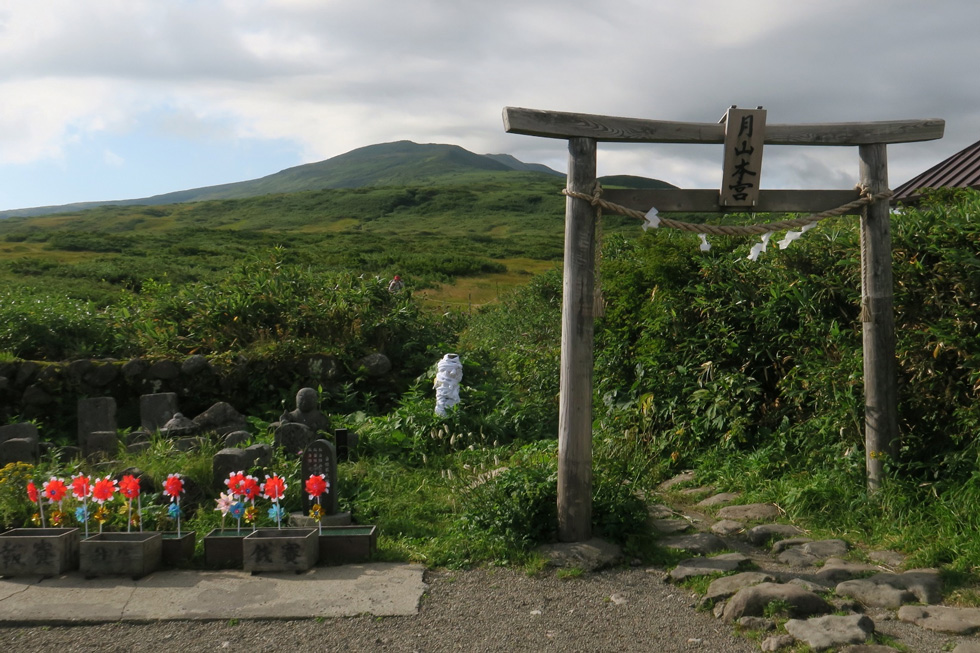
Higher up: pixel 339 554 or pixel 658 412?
pixel 658 412

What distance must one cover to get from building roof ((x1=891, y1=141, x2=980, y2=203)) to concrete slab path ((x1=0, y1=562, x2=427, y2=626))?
45.7 ft

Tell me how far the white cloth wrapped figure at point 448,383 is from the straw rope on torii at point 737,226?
3.64 meters

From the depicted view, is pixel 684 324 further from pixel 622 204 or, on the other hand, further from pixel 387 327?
pixel 387 327

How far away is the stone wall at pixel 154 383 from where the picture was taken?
9.73 m

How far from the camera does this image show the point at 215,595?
4914mm

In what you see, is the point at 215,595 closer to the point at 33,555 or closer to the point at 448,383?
the point at 33,555

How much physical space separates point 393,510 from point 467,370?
3.75m

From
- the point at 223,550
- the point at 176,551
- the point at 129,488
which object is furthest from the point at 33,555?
the point at 223,550

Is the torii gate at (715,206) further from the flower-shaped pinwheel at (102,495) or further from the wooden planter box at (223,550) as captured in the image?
the flower-shaped pinwheel at (102,495)

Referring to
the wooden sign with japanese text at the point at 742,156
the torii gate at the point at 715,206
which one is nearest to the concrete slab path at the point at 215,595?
the torii gate at the point at 715,206

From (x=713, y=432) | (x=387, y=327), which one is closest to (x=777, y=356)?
(x=713, y=432)

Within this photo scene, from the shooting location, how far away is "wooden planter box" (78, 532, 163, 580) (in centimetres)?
524

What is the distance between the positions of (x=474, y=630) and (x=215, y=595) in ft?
5.39

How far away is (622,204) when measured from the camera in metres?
5.70
